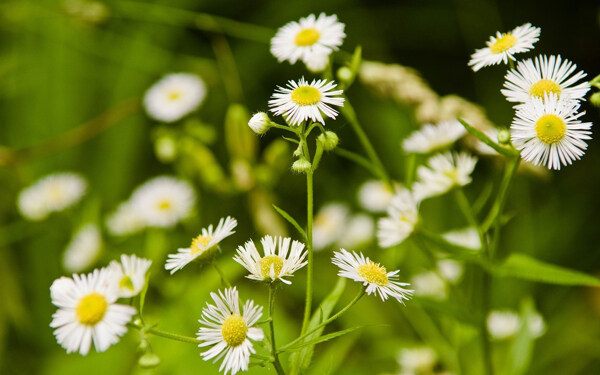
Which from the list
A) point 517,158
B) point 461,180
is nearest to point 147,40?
point 461,180

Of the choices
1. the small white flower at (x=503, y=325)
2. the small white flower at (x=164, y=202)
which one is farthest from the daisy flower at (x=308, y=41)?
the small white flower at (x=503, y=325)

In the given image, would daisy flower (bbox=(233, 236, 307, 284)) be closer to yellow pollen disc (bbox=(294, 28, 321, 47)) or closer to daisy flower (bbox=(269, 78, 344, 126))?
daisy flower (bbox=(269, 78, 344, 126))

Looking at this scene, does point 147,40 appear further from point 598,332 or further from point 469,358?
point 598,332

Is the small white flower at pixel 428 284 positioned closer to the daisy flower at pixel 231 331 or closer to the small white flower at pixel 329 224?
the small white flower at pixel 329 224

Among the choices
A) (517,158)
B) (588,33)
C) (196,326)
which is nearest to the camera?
(517,158)

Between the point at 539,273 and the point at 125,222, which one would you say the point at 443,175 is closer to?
the point at 539,273

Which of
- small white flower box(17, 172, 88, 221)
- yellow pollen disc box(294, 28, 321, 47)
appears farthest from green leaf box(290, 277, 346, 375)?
small white flower box(17, 172, 88, 221)
